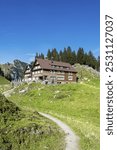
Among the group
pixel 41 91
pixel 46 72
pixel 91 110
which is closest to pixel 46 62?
pixel 46 72

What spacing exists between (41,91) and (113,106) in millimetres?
65276

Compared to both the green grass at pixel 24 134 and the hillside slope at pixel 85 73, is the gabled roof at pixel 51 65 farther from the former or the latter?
the green grass at pixel 24 134

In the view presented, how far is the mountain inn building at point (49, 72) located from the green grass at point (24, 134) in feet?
239

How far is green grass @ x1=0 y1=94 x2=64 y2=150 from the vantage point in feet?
72.1

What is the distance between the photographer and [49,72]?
10550 centimetres

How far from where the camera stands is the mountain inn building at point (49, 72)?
10375 cm

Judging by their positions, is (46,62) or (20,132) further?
(46,62)

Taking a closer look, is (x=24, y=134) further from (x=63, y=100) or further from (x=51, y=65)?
(x=51, y=65)

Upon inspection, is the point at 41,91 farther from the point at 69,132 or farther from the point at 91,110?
the point at 69,132

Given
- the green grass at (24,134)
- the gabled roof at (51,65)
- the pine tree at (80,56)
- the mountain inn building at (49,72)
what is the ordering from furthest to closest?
1. the pine tree at (80,56)
2. the gabled roof at (51,65)
3. the mountain inn building at (49,72)
4. the green grass at (24,134)

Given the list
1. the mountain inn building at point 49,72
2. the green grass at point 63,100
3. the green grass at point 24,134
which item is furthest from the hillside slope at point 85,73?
the green grass at point 24,134

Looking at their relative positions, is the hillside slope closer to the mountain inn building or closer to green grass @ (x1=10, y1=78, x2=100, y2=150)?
the mountain inn building

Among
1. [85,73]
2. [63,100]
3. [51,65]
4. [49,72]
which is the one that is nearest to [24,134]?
[63,100]

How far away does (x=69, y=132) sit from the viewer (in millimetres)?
27797
